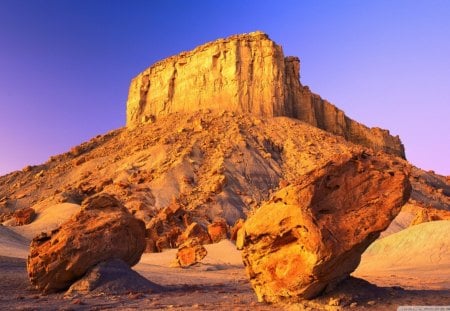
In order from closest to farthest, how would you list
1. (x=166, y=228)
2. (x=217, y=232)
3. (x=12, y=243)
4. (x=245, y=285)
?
(x=245, y=285) < (x=12, y=243) < (x=217, y=232) < (x=166, y=228)

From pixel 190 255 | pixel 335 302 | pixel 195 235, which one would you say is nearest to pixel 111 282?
pixel 335 302

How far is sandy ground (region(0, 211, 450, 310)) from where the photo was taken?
35.7ft

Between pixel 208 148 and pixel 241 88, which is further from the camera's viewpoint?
pixel 241 88

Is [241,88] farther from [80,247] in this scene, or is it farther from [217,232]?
[80,247]

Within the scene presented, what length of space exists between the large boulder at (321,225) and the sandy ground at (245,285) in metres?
0.61

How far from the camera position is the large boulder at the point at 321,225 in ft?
34.1

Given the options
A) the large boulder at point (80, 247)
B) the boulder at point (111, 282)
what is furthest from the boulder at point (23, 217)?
the boulder at point (111, 282)

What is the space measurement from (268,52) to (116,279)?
59.8 meters

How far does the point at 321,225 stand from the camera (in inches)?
410

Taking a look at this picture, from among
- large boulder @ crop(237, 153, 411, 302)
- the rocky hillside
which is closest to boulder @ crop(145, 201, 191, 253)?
the rocky hillside

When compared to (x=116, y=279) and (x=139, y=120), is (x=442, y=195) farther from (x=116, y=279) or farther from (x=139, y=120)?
(x=116, y=279)

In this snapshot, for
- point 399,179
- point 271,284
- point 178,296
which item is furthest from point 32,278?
point 399,179

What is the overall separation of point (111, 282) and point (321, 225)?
737 centimetres

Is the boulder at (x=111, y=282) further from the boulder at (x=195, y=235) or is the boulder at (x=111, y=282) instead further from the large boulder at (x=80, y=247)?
the boulder at (x=195, y=235)
